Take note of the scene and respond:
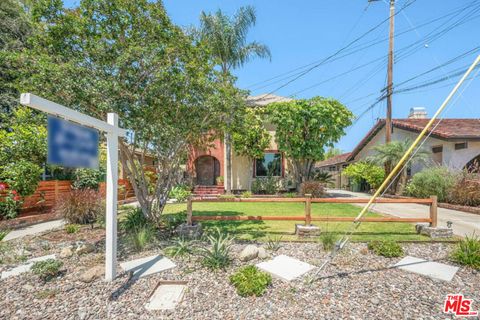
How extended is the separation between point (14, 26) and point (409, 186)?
22.3 meters

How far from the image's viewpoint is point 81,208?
6.77 m

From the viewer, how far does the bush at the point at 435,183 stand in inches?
401

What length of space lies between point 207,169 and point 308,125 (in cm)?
766

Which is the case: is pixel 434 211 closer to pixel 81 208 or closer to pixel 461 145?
pixel 81 208

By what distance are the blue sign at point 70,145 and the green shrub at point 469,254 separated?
240 inches

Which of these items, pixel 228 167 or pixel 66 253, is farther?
pixel 228 167

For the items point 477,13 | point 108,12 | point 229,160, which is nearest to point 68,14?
point 108,12

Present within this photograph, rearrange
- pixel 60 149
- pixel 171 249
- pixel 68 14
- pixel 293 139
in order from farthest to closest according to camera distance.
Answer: pixel 293 139
pixel 68 14
pixel 171 249
pixel 60 149

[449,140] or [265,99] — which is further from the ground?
[265,99]

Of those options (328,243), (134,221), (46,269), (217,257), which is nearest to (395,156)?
(328,243)

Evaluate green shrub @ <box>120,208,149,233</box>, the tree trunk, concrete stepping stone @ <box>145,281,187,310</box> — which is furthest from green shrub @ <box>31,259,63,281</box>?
the tree trunk

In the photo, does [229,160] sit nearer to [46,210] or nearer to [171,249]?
[46,210]

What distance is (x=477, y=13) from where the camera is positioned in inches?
351

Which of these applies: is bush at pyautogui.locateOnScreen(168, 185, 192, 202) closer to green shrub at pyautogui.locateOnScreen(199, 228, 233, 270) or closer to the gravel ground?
the gravel ground
